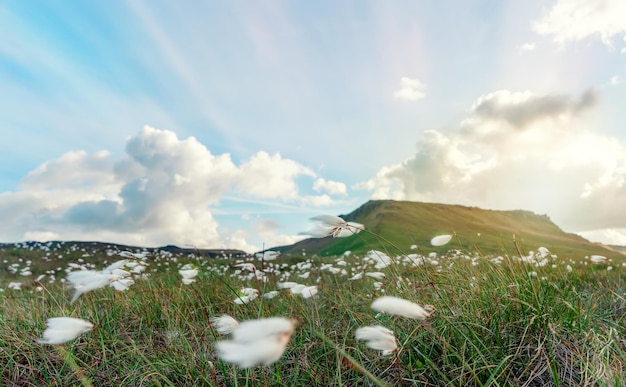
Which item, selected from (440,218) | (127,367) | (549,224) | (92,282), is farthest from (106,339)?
(549,224)

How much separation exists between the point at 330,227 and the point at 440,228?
51.4 m

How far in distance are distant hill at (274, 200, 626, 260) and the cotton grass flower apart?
92.8 ft

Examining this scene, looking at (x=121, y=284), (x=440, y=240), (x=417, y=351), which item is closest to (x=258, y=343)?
(x=417, y=351)

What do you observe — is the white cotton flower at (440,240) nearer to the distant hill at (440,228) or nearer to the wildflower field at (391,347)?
the wildflower field at (391,347)

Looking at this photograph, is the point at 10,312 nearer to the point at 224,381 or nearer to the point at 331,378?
the point at 224,381

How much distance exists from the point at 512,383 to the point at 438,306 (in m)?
0.90

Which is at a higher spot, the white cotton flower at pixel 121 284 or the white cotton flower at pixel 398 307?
the white cotton flower at pixel 398 307

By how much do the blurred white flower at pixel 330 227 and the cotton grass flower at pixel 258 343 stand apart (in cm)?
140

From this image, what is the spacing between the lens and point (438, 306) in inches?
141

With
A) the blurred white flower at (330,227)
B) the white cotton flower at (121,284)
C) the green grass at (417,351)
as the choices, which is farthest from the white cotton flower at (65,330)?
the blurred white flower at (330,227)

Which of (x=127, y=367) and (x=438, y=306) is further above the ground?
(x=438, y=306)

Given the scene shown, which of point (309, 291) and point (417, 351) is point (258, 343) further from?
point (309, 291)

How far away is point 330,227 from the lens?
116 inches

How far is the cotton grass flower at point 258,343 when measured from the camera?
1295mm
